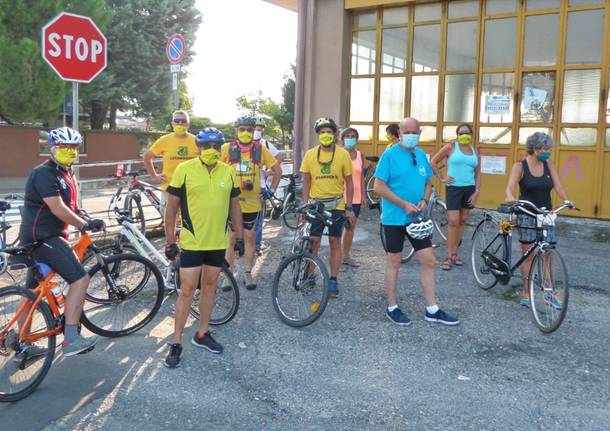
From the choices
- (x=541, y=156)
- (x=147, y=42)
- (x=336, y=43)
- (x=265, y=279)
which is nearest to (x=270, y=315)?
(x=265, y=279)

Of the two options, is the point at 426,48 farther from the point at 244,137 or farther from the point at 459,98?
the point at 244,137

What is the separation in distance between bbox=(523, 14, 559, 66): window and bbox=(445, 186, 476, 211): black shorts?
3.91m

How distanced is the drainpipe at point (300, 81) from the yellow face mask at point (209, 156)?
7675mm

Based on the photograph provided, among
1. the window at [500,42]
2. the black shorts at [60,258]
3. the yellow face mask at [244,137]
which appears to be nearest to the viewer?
the black shorts at [60,258]

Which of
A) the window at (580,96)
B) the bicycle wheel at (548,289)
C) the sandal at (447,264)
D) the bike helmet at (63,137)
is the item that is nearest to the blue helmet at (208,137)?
the bike helmet at (63,137)

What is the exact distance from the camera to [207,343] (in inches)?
186

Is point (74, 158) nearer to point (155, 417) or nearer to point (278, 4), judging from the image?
point (155, 417)

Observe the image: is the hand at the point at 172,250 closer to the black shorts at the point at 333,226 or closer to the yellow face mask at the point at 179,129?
the black shorts at the point at 333,226

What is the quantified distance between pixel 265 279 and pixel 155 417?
3.30 metres

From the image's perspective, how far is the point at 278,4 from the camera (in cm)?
1420

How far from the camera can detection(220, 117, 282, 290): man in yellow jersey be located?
6255 mm

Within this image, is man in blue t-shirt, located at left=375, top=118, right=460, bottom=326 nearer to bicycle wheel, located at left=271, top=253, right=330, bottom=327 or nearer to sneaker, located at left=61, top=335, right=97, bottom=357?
bicycle wheel, located at left=271, top=253, right=330, bottom=327

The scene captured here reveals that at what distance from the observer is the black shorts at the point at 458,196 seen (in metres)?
7.08

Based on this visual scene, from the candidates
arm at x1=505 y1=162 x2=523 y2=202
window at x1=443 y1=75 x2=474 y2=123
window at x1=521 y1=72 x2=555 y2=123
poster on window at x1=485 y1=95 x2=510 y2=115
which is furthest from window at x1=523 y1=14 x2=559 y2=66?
arm at x1=505 y1=162 x2=523 y2=202
